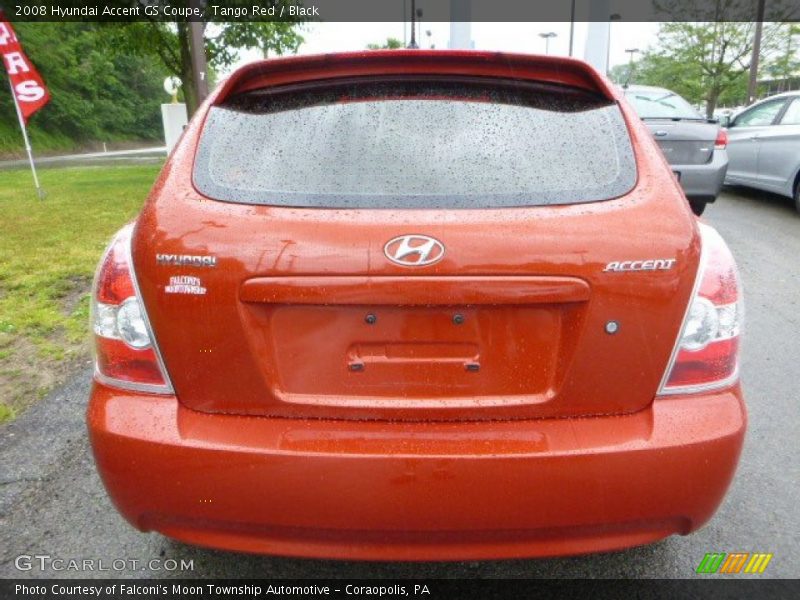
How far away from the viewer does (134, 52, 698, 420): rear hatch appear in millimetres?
1556

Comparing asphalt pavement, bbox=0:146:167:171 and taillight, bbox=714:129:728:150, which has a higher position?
taillight, bbox=714:129:728:150

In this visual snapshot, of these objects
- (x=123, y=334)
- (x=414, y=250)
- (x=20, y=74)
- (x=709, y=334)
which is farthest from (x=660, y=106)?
(x=20, y=74)

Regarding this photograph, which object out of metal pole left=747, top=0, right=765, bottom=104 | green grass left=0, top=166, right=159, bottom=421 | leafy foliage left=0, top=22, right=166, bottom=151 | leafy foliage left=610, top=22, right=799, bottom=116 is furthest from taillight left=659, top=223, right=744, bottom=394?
leafy foliage left=0, top=22, right=166, bottom=151

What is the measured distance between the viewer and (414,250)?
1551mm

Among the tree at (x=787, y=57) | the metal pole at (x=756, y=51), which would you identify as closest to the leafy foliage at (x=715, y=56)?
the tree at (x=787, y=57)

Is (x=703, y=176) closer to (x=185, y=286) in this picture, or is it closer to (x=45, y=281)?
(x=45, y=281)

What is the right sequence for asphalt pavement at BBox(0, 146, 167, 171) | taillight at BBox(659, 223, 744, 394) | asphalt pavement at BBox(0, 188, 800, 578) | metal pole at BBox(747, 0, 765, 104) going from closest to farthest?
taillight at BBox(659, 223, 744, 394)
asphalt pavement at BBox(0, 188, 800, 578)
metal pole at BBox(747, 0, 765, 104)
asphalt pavement at BBox(0, 146, 167, 171)

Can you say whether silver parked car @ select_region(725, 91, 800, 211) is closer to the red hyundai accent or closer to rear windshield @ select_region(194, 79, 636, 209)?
rear windshield @ select_region(194, 79, 636, 209)

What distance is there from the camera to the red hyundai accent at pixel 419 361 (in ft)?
5.12

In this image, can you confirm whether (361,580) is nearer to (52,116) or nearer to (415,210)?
(415,210)

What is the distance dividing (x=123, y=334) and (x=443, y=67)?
1.25m

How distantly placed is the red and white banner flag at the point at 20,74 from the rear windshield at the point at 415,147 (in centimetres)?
959

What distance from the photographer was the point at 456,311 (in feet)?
5.18

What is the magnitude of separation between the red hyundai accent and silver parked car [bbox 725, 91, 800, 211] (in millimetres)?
7982
